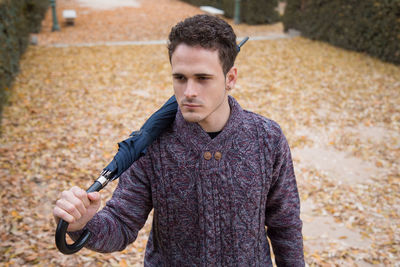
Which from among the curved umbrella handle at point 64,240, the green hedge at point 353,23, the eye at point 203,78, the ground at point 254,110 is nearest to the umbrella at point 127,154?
the curved umbrella handle at point 64,240

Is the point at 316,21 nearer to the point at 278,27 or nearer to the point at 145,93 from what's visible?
the point at 278,27

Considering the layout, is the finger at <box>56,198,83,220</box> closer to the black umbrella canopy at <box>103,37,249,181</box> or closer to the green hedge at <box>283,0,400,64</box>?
the black umbrella canopy at <box>103,37,249,181</box>

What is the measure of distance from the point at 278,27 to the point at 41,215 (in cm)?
1505

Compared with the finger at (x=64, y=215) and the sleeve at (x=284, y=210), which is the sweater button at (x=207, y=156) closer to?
the sleeve at (x=284, y=210)

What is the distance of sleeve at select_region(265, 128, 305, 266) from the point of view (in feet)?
5.80

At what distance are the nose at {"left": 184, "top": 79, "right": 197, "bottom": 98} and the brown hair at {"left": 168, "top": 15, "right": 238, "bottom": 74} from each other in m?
0.17

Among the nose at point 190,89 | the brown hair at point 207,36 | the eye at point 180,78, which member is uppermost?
the brown hair at point 207,36

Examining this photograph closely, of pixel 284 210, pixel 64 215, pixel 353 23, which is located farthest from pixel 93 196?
pixel 353 23

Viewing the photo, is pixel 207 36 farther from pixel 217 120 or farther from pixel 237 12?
pixel 237 12

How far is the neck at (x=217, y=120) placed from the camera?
172 centimetres

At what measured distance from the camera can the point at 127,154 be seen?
5.04 feet

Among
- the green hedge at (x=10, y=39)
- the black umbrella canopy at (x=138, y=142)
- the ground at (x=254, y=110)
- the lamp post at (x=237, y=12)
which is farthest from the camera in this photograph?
the lamp post at (x=237, y=12)

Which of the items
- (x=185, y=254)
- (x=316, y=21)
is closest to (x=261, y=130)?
(x=185, y=254)

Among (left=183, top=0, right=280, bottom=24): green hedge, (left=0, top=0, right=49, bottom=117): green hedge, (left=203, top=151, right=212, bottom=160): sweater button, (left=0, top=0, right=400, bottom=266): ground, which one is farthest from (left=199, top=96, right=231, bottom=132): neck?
(left=183, top=0, right=280, bottom=24): green hedge
